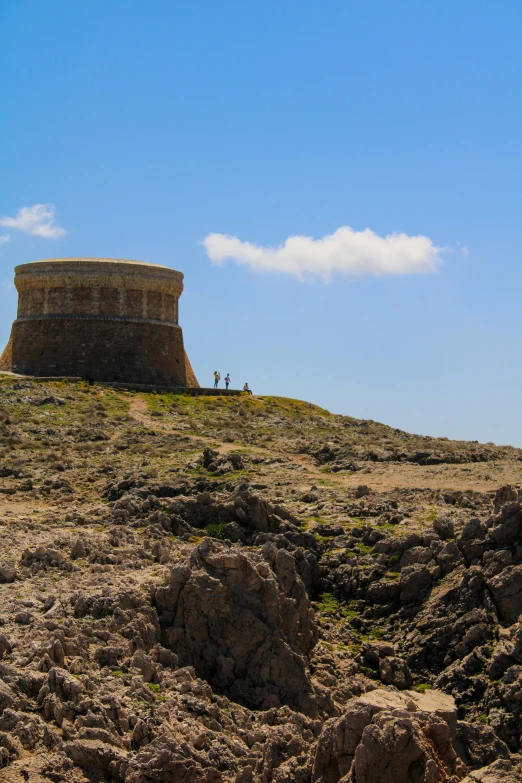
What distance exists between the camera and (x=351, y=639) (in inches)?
763

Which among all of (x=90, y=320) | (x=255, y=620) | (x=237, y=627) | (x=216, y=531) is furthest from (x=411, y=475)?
(x=90, y=320)

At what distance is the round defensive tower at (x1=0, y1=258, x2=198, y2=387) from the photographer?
4222 centimetres

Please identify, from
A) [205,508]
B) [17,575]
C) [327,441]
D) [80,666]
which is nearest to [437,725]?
[80,666]

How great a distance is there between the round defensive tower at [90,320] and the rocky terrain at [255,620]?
42.2ft

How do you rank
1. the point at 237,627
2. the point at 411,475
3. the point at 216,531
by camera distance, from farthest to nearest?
the point at 411,475 < the point at 216,531 < the point at 237,627

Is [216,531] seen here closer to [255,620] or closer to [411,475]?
[255,620]

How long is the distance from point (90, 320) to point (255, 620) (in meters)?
26.5

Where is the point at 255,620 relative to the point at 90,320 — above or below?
below

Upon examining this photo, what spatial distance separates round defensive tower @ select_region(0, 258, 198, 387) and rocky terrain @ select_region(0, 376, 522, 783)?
42.2ft

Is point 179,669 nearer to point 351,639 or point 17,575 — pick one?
point 17,575

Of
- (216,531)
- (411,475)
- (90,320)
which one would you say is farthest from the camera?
(90,320)

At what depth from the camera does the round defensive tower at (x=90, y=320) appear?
42.2 meters

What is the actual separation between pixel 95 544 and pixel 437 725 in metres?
7.60

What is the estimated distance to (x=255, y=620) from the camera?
671 inches
